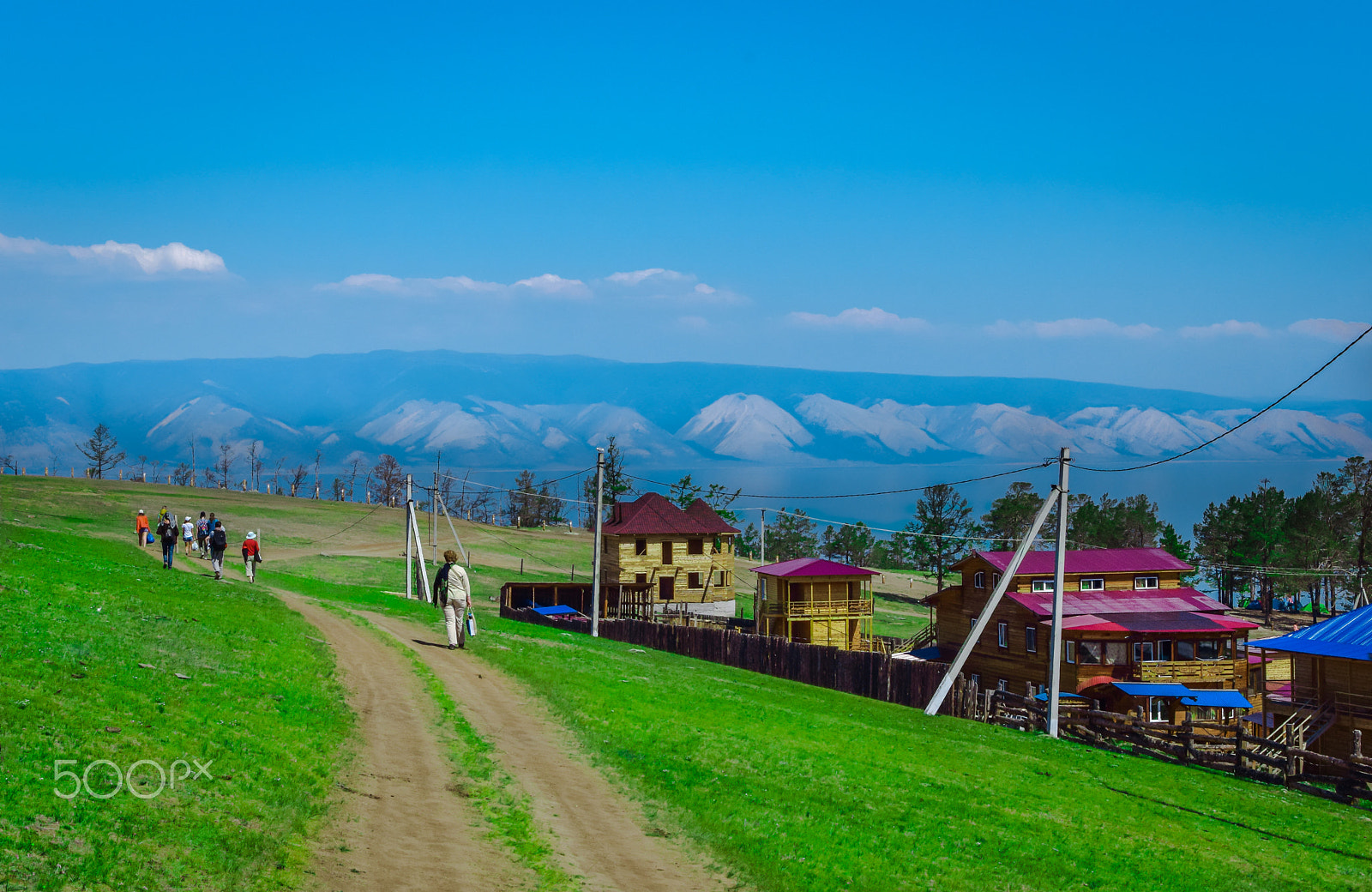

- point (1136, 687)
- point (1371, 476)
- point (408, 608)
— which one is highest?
point (1371, 476)

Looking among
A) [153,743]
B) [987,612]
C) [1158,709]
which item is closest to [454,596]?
[153,743]

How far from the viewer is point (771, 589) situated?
233 feet

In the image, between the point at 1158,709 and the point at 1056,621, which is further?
the point at 1158,709

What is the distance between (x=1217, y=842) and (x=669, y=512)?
62864 mm

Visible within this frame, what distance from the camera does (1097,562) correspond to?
59562 mm

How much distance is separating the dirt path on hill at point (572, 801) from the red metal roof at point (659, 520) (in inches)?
2181

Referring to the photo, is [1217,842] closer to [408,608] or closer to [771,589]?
[408,608]

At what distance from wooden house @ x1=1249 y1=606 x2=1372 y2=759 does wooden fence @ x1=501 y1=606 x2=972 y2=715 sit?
13272mm

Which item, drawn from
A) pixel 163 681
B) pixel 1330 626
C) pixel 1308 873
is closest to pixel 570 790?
pixel 163 681

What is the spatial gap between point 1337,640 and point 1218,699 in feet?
46.8

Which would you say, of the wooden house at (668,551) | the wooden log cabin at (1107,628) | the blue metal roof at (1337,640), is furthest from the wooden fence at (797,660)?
the wooden house at (668,551)

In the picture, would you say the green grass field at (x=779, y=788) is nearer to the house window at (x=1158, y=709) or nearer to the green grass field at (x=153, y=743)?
the green grass field at (x=153, y=743)

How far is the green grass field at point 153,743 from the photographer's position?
980 cm

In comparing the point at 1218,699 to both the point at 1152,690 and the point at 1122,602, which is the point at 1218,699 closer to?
the point at 1152,690
